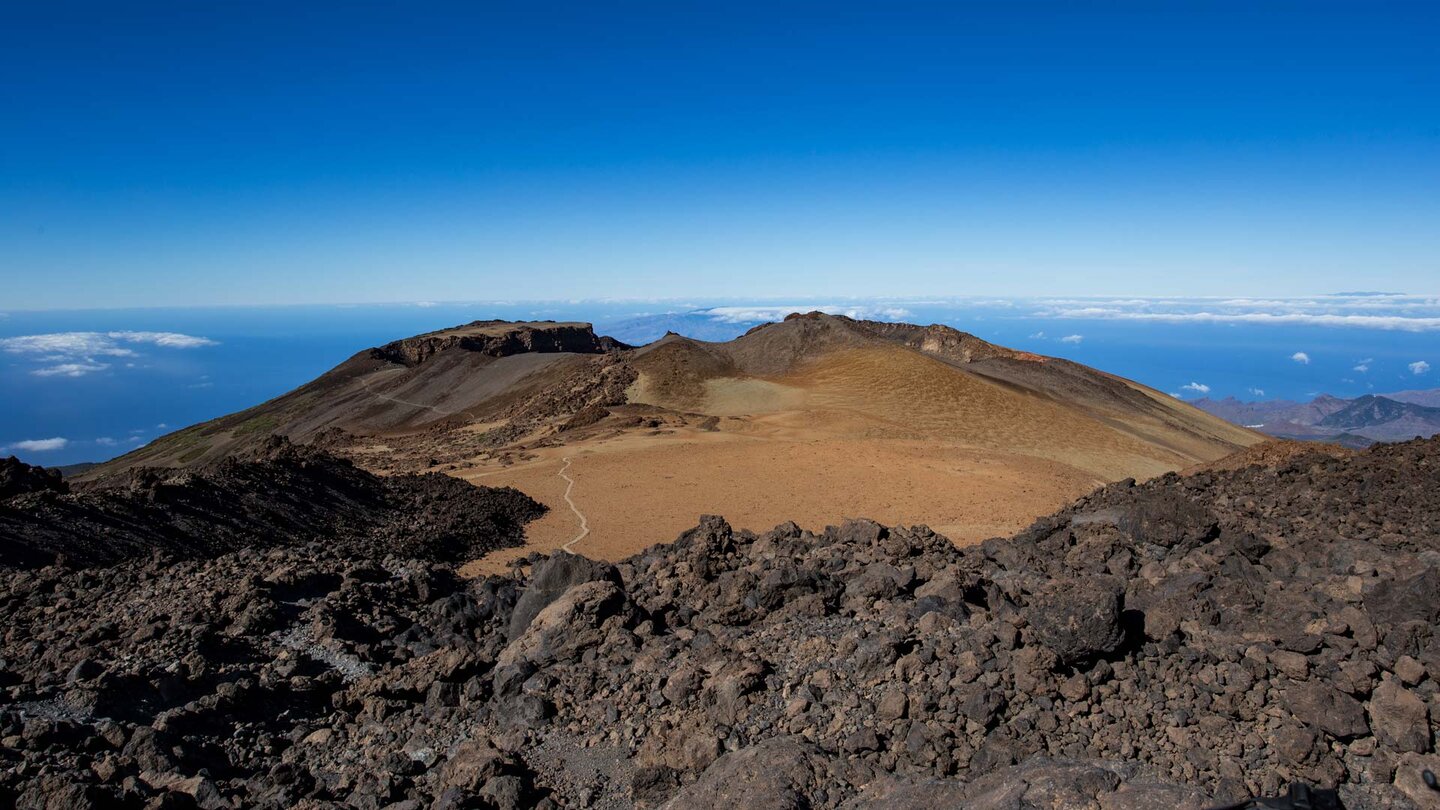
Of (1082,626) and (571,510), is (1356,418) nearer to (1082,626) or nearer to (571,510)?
(571,510)

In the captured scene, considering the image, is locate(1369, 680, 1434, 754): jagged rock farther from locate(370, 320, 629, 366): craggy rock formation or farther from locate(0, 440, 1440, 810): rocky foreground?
locate(370, 320, 629, 366): craggy rock formation

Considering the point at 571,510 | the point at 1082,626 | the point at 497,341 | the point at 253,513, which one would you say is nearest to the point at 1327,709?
the point at 1082,626

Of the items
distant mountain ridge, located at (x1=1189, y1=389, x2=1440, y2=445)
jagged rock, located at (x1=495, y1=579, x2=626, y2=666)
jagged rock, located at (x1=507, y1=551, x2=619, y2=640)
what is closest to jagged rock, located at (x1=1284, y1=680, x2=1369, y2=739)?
jagged rock, located at (x1=495, y1=579, x2=626, y2=666)

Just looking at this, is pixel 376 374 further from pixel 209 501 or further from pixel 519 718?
pixel 519 718

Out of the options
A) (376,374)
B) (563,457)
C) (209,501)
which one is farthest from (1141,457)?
(376,374)

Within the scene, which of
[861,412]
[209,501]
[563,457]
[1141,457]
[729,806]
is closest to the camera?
[729,806]

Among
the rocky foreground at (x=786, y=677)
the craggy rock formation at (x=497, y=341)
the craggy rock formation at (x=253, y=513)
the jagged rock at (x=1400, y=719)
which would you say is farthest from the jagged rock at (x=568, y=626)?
the craggy rock formation at (x=497, y=341)
